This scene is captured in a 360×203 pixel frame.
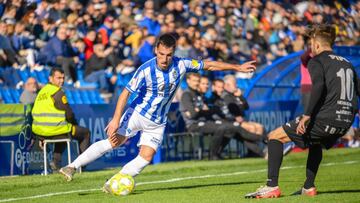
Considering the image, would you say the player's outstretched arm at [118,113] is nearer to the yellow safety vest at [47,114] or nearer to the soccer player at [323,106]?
the soccer player at [323,106]

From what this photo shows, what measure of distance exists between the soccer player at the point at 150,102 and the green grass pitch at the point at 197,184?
44 cm

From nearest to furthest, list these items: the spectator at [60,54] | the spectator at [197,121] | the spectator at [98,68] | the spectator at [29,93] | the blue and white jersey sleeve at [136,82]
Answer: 1. the blue and white jersey sleeve at [136,82]
2. the spectator at [29,93]
3. the spectator at [60,54]
4. the spectator at [197,121]
5. the spectator at [98,68]

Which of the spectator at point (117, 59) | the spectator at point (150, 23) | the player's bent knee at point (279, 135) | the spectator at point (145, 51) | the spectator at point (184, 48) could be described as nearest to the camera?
the player's bent knee at point (279, 135)

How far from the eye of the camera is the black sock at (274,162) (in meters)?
10.1

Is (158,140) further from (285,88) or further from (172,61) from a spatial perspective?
(285,88)

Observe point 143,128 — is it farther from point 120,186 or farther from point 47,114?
point 47,114

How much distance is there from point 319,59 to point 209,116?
373 inches

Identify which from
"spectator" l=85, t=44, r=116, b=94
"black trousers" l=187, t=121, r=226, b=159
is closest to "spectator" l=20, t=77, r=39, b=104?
"spectator" l=85, t=44, r=116, b=94

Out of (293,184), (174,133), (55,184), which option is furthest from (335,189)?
(174,133)

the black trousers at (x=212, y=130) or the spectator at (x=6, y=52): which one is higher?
the spectator at (x=6, y=52)

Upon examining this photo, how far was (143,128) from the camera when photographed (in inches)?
452

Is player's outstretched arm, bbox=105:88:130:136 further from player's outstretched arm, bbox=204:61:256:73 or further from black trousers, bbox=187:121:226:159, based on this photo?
black trousers, bbox=187:121:226:159

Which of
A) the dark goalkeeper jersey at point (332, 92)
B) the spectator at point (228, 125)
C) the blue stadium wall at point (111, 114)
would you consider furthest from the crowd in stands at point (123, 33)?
the dark goalkeeper jersey at point (332, 92)

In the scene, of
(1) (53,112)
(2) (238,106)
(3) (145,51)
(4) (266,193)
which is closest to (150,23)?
(3) (145,51)
